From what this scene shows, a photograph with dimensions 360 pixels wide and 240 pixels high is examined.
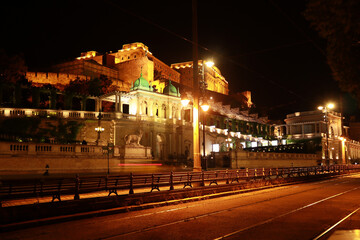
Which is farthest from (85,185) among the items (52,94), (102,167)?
(52,94)

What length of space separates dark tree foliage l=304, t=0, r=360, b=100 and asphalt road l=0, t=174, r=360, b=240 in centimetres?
412

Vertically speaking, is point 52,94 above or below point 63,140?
above

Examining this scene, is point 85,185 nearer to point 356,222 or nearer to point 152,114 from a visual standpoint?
point 356,222

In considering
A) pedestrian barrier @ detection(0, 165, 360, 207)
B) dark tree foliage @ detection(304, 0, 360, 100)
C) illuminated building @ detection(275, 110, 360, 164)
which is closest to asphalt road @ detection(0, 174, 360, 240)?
pedestrian barrier @ detection(0, 165, 360, 207)

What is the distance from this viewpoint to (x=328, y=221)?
35.3 feet

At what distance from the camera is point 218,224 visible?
10344 mm

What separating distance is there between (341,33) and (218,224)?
633cm

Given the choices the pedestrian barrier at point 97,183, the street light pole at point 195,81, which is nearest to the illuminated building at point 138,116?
the street light pole at point 195,81

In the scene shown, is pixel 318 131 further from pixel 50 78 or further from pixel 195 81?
pixel 195 81

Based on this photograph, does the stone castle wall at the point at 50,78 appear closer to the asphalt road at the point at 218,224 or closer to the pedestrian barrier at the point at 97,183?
the pedestrian barrier at the point at 97,183

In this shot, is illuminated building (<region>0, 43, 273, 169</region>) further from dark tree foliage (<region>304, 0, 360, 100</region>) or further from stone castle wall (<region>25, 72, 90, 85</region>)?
dark tree foliage (<region>304, 0, 360, 100</region>)

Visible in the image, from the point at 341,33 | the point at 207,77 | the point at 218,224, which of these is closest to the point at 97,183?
the point at 218,224

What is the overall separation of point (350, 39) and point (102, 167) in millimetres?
24901

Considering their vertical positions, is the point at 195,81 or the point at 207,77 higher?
the point at 207,77
